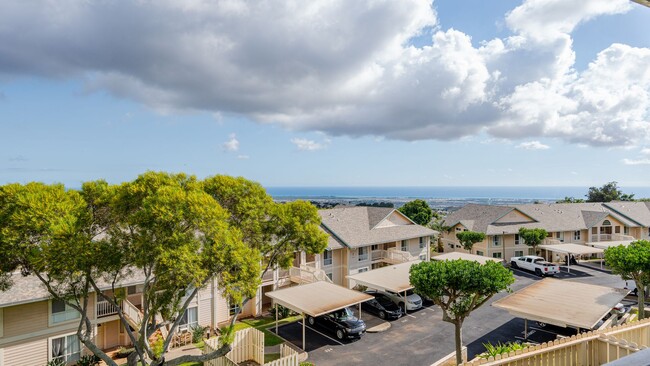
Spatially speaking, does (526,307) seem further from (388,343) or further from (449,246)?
(449,246)

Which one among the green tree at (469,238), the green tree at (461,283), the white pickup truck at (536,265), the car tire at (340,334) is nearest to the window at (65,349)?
the car tire at (340,334)

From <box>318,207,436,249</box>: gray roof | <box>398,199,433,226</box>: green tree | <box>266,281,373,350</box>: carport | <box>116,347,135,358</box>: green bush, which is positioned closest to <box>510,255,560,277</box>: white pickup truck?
<box>318,207,436,249</box>: gray roof

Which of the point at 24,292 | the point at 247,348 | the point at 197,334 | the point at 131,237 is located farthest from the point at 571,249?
the point at 24,292

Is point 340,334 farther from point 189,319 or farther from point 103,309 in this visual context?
point 103,309

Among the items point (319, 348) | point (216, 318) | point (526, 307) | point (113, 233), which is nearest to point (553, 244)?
point (526, 307)

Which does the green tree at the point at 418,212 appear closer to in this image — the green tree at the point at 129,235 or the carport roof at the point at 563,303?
the carport roof at the point at 563,303

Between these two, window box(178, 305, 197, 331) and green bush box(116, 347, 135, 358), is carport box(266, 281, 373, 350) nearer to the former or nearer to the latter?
window box(178, 305, 197, 331)
